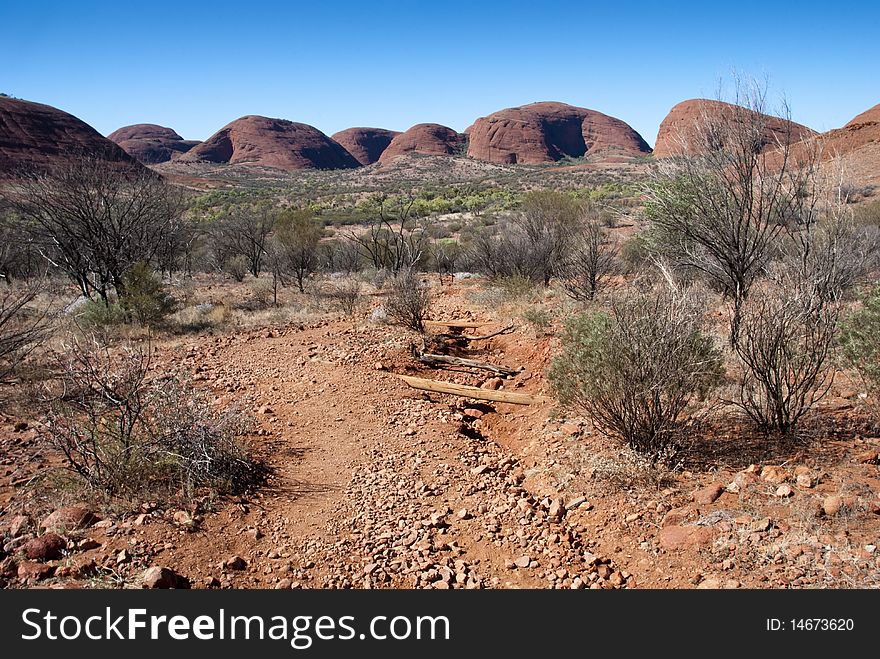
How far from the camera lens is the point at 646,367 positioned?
4.32 m

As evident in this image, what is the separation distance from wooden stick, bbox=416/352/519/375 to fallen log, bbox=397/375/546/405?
2.32 feet

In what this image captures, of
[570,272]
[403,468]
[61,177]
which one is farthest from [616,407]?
[61,177]

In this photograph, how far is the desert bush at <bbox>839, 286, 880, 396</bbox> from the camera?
4.44m

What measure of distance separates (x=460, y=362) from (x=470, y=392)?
44.4 inches

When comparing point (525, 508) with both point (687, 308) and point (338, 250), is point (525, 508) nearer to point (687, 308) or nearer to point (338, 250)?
point (687, 308)

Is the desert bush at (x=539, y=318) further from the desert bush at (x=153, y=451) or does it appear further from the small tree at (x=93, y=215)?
the small tree at (x=93, y=215)

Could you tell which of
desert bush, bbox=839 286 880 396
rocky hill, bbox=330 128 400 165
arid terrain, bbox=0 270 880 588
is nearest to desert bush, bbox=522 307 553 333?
arid terrain, bbox=0 270 880 588

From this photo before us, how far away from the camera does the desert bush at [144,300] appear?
35.9ft

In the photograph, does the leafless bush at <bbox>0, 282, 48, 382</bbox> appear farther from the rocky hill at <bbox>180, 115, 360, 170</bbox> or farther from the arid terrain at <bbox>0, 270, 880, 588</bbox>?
the rocky hill at <bbox>180, 115, 360, 170</bbox>

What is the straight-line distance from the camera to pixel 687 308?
440cm

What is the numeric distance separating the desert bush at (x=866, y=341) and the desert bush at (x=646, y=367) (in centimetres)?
104

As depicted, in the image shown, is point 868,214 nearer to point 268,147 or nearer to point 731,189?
point 731,189

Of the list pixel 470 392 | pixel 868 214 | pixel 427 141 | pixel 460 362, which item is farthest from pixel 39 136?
pixel 868 214


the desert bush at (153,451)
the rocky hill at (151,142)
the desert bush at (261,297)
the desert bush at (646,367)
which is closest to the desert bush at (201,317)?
the desert bush at (261,297)
